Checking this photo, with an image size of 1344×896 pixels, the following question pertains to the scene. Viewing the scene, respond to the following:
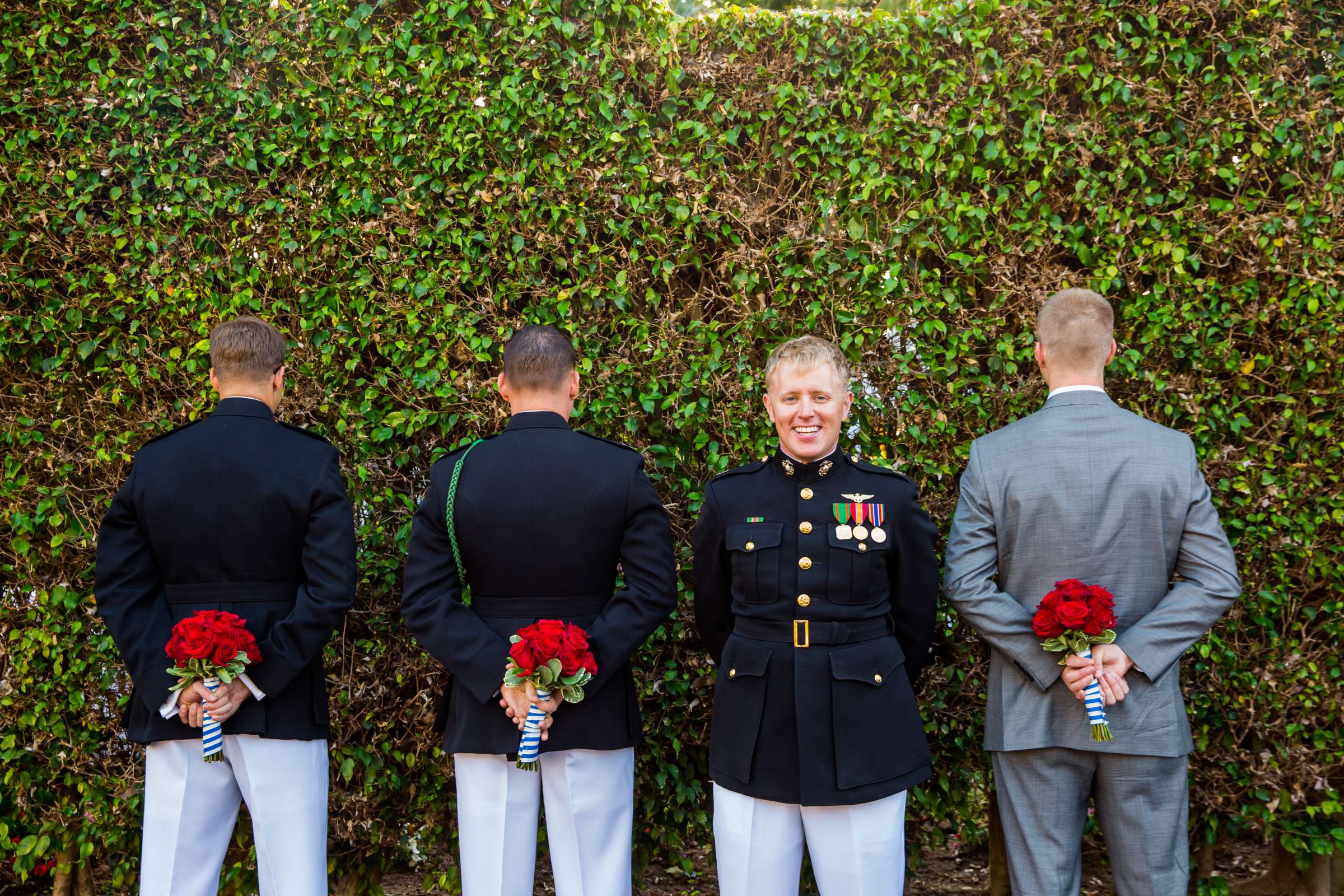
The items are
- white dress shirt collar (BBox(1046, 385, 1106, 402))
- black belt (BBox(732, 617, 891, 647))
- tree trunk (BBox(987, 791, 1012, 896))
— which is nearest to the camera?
black belt (BBox(732, 617, 891, 647))

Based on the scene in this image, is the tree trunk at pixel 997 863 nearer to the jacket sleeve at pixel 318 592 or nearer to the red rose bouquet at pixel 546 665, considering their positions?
the red rose bouquet at pixel 546 665

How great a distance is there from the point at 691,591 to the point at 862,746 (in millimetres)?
1303

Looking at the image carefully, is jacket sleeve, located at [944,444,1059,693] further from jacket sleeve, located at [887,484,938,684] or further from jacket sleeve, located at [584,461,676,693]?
jacket sleeve, located at [584,461,676,693]

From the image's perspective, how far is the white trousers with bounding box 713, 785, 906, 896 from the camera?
2.77 metres

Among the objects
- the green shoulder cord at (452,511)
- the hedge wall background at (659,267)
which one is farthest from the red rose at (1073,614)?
the green shoulder cord at (452,511)

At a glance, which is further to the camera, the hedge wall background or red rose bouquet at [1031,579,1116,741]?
the hedge wall background

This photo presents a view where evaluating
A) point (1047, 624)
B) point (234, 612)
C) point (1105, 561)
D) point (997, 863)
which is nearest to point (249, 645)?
point (234, 612)

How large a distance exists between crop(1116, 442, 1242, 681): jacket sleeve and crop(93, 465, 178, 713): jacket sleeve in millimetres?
3044

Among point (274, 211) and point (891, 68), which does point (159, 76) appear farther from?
point (891, 68)

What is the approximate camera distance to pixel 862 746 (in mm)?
2758

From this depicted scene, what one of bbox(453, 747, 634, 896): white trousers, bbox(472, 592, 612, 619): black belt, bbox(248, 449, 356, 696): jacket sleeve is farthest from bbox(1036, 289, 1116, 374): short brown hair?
bbox(248, 449, 356, 696): jacket sleeve

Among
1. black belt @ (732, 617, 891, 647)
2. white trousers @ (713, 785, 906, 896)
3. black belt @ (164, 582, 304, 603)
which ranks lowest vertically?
white trousers @ (713, 785, 906, 896)

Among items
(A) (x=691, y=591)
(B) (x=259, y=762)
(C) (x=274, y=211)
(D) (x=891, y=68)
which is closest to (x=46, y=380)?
(C) (x=274, y=211)

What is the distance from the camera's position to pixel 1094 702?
9.23ft
